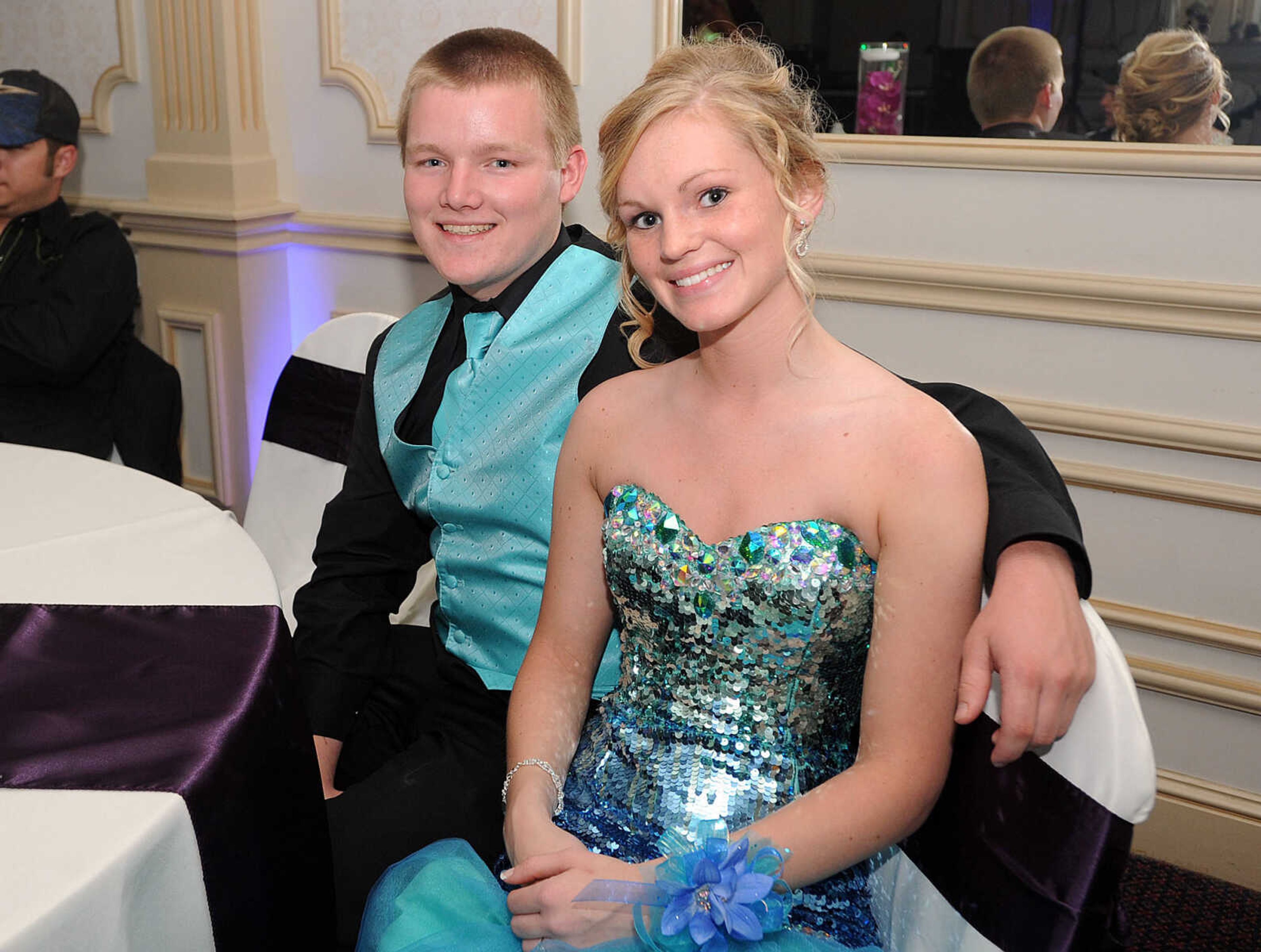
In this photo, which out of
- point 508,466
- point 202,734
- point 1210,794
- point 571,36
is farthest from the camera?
point 571,36

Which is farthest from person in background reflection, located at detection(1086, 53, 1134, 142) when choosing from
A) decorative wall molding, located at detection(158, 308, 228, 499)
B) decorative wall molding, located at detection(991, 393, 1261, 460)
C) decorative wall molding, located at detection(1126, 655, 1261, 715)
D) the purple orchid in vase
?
decorative wall molding, located at detection(158, 308, 228, 499)

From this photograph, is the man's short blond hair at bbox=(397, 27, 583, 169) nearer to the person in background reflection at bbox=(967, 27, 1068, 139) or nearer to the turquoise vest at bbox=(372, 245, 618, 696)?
the turquoise vest at bbox=(372, 245, 618, 696)

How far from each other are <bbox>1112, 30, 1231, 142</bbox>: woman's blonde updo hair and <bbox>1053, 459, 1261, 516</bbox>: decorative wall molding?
2.00 ft

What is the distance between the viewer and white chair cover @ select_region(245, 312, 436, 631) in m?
2.18

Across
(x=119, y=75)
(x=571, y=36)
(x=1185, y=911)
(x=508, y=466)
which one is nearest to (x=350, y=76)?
(x=571, y=36)

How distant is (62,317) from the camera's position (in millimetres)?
2717

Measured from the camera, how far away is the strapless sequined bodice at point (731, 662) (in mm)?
1168

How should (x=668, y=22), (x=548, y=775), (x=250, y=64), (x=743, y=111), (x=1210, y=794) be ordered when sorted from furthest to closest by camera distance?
(x=250, y=64)
(x=668, y=22)
(x=1210, y=794)
(x=548, y=775)
(x=743, y=111)

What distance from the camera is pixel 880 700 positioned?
3.71ft

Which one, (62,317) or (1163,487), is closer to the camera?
(1163,487)

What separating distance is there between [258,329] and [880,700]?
8.42 ft

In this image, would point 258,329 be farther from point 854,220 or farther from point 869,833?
point 869,833

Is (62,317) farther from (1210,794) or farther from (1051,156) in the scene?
(1210,794)

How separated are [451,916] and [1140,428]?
5.31 ft
